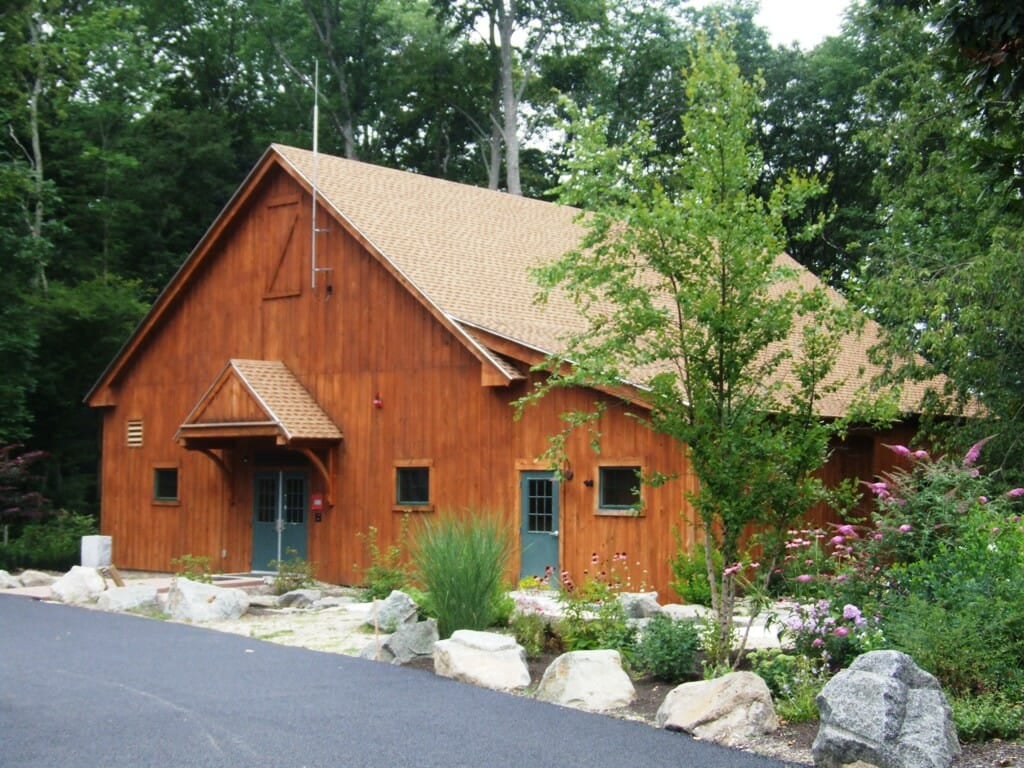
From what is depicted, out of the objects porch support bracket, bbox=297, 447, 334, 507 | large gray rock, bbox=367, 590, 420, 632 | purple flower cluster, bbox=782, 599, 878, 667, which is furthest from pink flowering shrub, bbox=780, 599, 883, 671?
porch support bracket, bbox=297, 447, 334, 507

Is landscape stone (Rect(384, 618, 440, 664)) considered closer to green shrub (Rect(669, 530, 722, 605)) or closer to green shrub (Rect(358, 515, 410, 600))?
green shrub (Rect(358, 515, 410, 600))

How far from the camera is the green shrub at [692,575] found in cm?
1647

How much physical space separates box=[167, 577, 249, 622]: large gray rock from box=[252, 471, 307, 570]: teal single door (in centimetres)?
559

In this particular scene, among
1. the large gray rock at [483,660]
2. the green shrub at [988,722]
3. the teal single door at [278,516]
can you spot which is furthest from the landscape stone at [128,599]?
the green shrub at [988,722]

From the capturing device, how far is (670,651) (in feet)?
35.3

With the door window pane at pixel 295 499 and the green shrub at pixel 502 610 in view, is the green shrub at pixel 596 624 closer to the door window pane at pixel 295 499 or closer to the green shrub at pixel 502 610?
the green shrub at pixel 502 610

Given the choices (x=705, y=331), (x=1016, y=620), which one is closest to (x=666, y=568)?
(x=705, y=331)

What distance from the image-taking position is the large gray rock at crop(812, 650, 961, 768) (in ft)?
25.3

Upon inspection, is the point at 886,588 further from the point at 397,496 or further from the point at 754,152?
the point at 397,496

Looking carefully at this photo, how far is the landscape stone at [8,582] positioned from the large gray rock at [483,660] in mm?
11912

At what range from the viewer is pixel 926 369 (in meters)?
19.1

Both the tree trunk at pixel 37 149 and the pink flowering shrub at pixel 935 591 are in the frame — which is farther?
the tree trunk at pixel 37 149

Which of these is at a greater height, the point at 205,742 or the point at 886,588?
the point at 886,588

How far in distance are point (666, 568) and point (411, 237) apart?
8071mm
